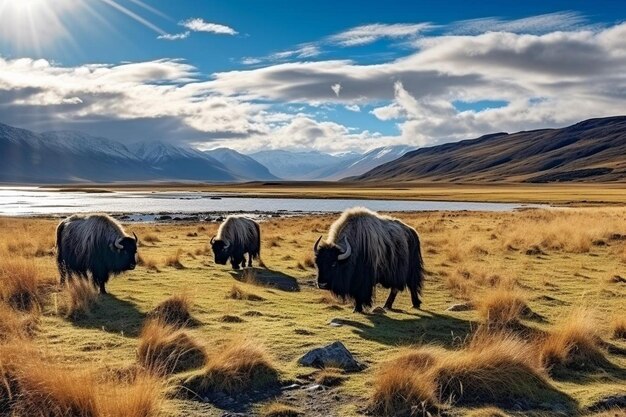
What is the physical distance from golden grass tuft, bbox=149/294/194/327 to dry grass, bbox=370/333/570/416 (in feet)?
14.5

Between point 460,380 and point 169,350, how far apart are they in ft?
13.5

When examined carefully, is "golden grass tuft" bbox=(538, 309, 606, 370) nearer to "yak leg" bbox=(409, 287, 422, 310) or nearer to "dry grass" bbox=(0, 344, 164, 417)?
"yak leg" bbox=(409, 287, 422, 310)

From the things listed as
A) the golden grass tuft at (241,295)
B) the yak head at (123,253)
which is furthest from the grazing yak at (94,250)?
the golden grass tuft at (241,295)

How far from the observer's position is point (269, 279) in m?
17.7

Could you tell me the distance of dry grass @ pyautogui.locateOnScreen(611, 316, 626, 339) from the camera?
10.3m

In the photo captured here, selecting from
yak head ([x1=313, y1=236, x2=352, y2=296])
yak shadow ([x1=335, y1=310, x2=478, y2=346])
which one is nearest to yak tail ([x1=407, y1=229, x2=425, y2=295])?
yak shadow ([x1=335, y1=310, x2=478, y2=346])

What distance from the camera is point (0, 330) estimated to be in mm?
8969

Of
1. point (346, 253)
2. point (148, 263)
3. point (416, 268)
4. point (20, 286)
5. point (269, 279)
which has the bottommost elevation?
point (269, 279)

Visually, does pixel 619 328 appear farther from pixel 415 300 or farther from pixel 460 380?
pixel 460 380

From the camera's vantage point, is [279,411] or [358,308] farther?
[358,308]

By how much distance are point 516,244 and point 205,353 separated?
1976 cm

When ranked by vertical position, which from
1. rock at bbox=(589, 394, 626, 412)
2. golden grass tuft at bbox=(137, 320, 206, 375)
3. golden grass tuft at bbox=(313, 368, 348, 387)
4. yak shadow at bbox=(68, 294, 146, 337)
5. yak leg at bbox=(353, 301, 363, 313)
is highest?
golden grass tuft at bbox=(137, 320, 206, 375)

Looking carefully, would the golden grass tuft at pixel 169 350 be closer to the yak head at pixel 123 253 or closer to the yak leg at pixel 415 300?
the yak leg at pixel 415 300

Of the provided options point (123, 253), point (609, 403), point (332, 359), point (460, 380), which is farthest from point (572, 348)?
point (123, 253)
